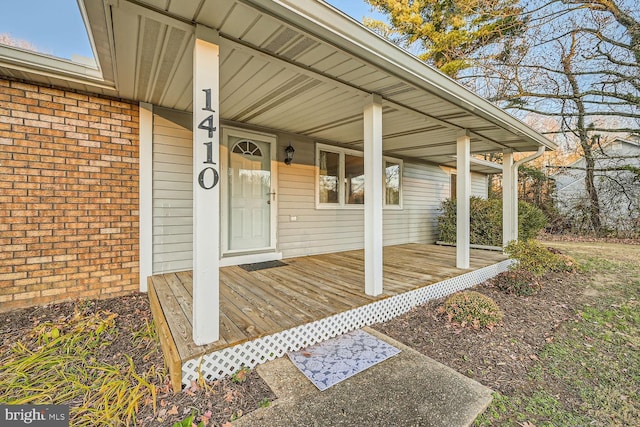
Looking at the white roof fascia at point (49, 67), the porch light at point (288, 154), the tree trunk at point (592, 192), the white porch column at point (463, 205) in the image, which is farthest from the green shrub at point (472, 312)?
the tree trunk at point (592, 192)

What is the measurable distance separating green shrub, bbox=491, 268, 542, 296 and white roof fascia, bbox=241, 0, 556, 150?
8.53ft

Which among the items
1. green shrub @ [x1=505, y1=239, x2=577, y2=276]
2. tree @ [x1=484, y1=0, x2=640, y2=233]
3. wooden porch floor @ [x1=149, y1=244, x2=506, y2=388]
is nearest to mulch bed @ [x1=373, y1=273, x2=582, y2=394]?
wooden porch floor @ [x1=149, y1=244, x2=506, y2=388]

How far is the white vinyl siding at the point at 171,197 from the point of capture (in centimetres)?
370

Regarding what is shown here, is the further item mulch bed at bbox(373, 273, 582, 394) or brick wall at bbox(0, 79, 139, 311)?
brick wall at bbox(0, 79, 139, 311)

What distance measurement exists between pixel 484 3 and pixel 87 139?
33.1ft

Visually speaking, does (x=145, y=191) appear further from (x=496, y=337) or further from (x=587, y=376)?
(x=587, y=376)

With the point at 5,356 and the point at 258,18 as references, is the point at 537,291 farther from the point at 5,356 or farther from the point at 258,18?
the point at 5,356

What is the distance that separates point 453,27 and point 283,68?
29.8 feet

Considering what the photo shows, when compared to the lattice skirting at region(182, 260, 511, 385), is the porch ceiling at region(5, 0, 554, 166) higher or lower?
higher

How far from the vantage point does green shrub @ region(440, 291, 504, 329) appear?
2.90m

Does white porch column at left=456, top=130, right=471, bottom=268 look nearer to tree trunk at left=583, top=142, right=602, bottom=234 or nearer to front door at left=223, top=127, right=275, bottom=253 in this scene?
front door at left=223, top=127, right=275, bottom=253

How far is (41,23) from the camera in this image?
404 cm

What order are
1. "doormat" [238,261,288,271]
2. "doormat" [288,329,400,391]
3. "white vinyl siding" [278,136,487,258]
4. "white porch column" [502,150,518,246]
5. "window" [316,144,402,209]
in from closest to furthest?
1. "doormat" [288,329,400,391]
2. "doormat" [238,261,288,271]
3. "white vinyl siding" [278,136,487,258]
4. "window" [316,144,402,209]
5. "white porch column" [502,150,518,246]

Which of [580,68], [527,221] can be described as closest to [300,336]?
[527,221]
